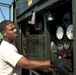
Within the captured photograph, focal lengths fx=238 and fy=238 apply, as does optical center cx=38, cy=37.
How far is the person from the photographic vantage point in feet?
6.35

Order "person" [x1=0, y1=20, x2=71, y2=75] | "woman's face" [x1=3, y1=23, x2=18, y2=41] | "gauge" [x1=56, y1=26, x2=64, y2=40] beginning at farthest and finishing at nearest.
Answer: "gauge" [x1=56, y1=26, x2=64, y2=40] < "woman's face" [x1=3, y1=23, x2=18, y2=41] < "person" [x1=0, y1=20, x2=71, y2=75]

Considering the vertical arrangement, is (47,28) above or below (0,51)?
above

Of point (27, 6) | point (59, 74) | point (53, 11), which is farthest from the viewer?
point (27, 6)

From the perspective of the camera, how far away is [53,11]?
2.79 metres

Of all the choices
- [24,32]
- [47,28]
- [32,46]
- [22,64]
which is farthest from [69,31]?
[24,32]

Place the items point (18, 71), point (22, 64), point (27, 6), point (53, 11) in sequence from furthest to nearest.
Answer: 1. point (27, 6)
2. point (53, 11)
3. point (18, 71)
4. point (22, 64)

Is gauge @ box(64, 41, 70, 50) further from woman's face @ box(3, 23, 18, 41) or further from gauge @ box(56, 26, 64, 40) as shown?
woman's face @ box(3, 23, 18, 41)

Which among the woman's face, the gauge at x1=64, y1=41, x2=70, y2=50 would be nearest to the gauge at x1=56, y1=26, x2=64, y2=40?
the gauge at x1=64, y1=41, x2=70, y2=50

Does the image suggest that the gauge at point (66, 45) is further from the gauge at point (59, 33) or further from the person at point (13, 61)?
the person at point (13, 61)

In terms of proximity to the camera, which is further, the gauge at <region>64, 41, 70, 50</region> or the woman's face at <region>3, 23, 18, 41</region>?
the gauge at <region>64, 41, 70, 50</region>

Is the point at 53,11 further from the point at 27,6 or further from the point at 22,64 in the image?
the point at 22,64

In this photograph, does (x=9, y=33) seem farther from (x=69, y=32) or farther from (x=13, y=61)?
(x=69, y=32)

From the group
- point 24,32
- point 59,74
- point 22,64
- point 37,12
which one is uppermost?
A: point 37,12

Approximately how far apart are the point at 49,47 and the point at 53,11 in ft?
1.40
